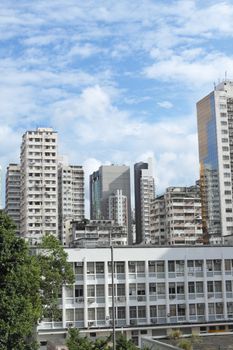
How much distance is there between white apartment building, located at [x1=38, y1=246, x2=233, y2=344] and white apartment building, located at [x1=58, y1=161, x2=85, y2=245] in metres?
96.6

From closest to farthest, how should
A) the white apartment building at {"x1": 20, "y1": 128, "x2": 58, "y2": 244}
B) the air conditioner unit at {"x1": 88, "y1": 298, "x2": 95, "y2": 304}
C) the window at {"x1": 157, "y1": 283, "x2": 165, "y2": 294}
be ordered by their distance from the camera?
the air conditioner unit at {"x1": 88, "y1": 298, "x2": 95, "y2": 304}, the window at {"x1": 157, "y1": 283, "x2": 165, "y2": 294}, the white apartment building at {"x1": 20, "y1": 128, "x2": 58, "y2": 244}

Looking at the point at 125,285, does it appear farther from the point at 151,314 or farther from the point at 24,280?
the point at 24,280

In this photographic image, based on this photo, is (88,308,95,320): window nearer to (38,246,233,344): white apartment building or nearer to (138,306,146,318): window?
(38,246,233,344): white apartment building

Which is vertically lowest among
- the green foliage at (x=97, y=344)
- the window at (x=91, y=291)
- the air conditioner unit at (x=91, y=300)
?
the green foliage at (x=97, y=344)

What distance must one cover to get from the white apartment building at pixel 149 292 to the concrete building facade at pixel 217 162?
7473 cm

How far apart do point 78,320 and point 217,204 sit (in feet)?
A: 286

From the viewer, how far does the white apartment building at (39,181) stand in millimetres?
127625

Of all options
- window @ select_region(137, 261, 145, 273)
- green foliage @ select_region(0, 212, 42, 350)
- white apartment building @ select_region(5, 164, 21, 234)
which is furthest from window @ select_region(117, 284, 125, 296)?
white apartment building @ select_region(5, 164, 21, 234)

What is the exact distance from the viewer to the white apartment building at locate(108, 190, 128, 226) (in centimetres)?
19250

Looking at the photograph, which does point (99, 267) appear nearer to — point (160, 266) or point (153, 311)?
point (160, 266)

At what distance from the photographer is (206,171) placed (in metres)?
140

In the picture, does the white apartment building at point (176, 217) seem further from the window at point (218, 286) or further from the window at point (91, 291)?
the window at point (91, 291)

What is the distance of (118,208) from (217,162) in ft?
208

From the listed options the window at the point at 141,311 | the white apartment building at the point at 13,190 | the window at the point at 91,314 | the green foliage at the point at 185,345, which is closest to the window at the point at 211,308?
the window at the point at 141,311
